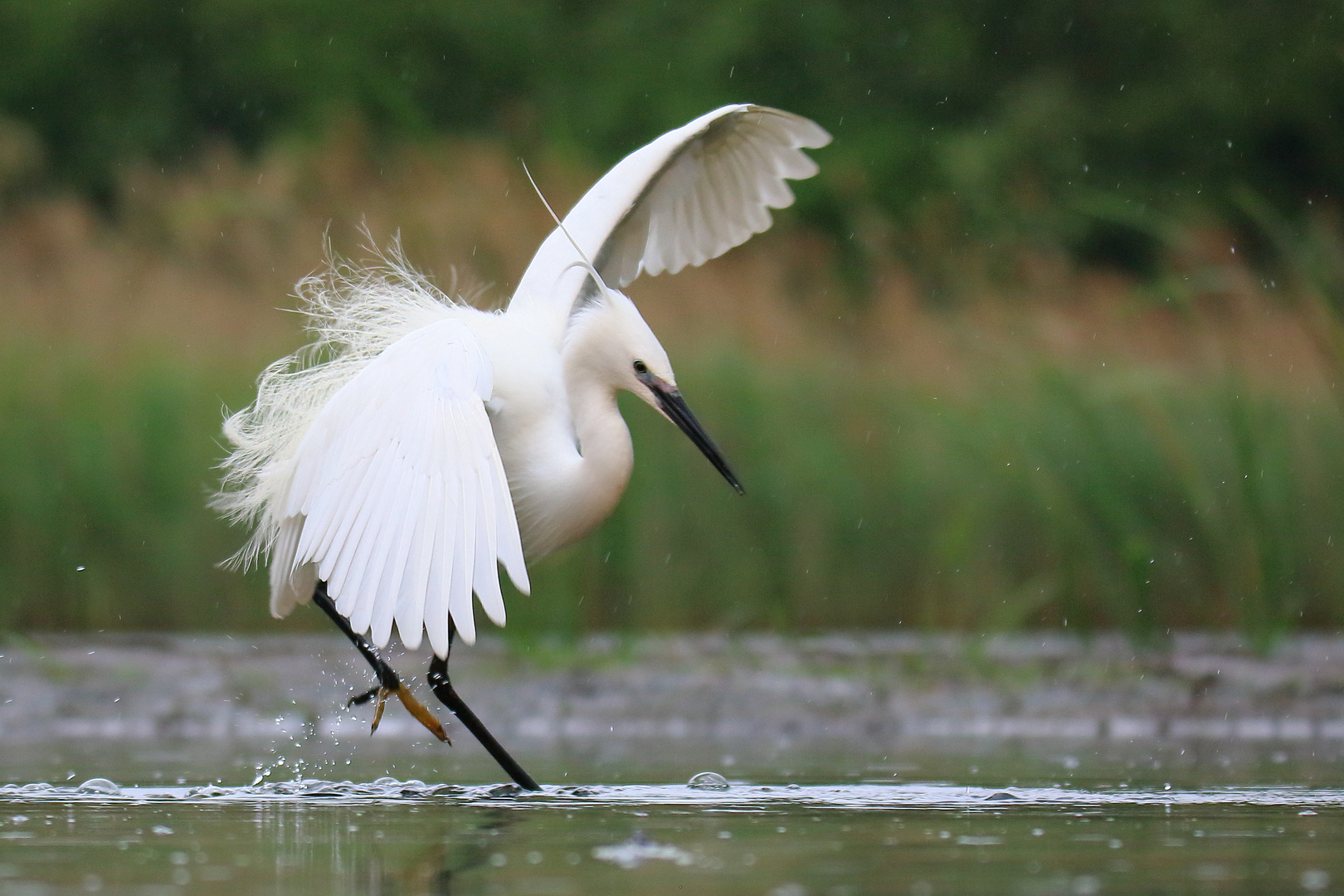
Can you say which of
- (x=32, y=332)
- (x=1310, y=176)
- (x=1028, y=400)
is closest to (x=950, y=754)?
(x=1028, y=400)

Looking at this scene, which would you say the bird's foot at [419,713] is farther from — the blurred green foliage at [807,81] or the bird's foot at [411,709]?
the blurred green foliage at [807,81]

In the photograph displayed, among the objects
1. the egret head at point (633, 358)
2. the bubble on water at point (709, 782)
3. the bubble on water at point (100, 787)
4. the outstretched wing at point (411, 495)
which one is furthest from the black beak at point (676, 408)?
the bubble on water at point (100, 787)

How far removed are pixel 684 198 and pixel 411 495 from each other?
2.31 meters

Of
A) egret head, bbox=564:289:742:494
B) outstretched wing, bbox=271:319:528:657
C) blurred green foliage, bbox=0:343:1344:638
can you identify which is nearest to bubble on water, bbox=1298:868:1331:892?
outstretched wing, bbox=271:319:528:657

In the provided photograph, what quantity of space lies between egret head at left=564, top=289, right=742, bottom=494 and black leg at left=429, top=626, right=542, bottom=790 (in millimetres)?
711

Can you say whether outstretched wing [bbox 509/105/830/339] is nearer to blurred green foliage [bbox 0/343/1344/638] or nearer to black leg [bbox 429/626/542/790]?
black leg [bbox 429/626/542/790]

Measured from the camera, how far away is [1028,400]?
7.01m

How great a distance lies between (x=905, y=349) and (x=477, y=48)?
10490mm

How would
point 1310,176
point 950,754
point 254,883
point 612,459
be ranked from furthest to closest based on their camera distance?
point 1310,176 → point 950,754 → point 612,459 → point 254,883

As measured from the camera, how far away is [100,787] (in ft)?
12.8

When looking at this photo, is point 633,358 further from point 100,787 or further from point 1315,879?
point 1315,879

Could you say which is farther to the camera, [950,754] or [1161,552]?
[1161,552]

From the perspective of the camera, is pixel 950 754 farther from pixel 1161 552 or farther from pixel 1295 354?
pixel 1295 354

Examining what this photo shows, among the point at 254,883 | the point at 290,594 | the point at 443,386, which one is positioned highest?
the point at 443,386
